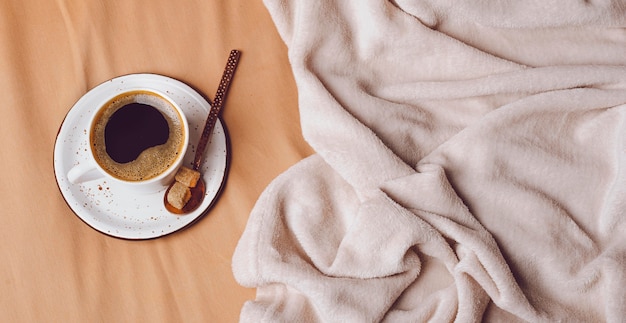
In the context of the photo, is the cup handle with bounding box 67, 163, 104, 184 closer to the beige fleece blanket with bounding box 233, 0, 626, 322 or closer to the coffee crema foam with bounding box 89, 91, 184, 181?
the coffee crema foam with bounding box 89, 91, 184, 181

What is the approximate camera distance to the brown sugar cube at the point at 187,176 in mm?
617

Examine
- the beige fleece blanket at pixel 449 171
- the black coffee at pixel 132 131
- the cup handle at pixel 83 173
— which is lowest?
the beige fleece blanket at pixel 449 171

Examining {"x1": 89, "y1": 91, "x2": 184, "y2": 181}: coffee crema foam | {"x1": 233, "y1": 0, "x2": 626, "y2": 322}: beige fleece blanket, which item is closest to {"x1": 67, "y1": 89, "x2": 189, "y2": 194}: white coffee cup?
{"x1": 89, "y1": 91, "x2": 184, "y2": 181}: coffee crema foam

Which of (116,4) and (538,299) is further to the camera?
(116,4)

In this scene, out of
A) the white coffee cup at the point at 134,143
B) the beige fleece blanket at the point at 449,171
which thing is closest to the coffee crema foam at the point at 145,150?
the white coffee cup at the point at 134,143

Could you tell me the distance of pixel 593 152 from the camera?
2.08 feet

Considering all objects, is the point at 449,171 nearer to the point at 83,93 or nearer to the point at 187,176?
the point at 187,176

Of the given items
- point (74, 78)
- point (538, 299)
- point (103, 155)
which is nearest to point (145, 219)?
point (103, 155)

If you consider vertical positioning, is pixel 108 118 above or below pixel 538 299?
above

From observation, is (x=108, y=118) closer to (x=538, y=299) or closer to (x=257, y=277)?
(x=257, y=277)

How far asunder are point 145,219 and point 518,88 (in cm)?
41

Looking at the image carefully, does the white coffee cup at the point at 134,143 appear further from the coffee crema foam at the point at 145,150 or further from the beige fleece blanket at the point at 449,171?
the beige fleece blanket at the point at 449,171

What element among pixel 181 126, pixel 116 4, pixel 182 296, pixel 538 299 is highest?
pixel 116 4

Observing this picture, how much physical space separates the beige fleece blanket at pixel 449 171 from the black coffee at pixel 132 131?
0.13m
